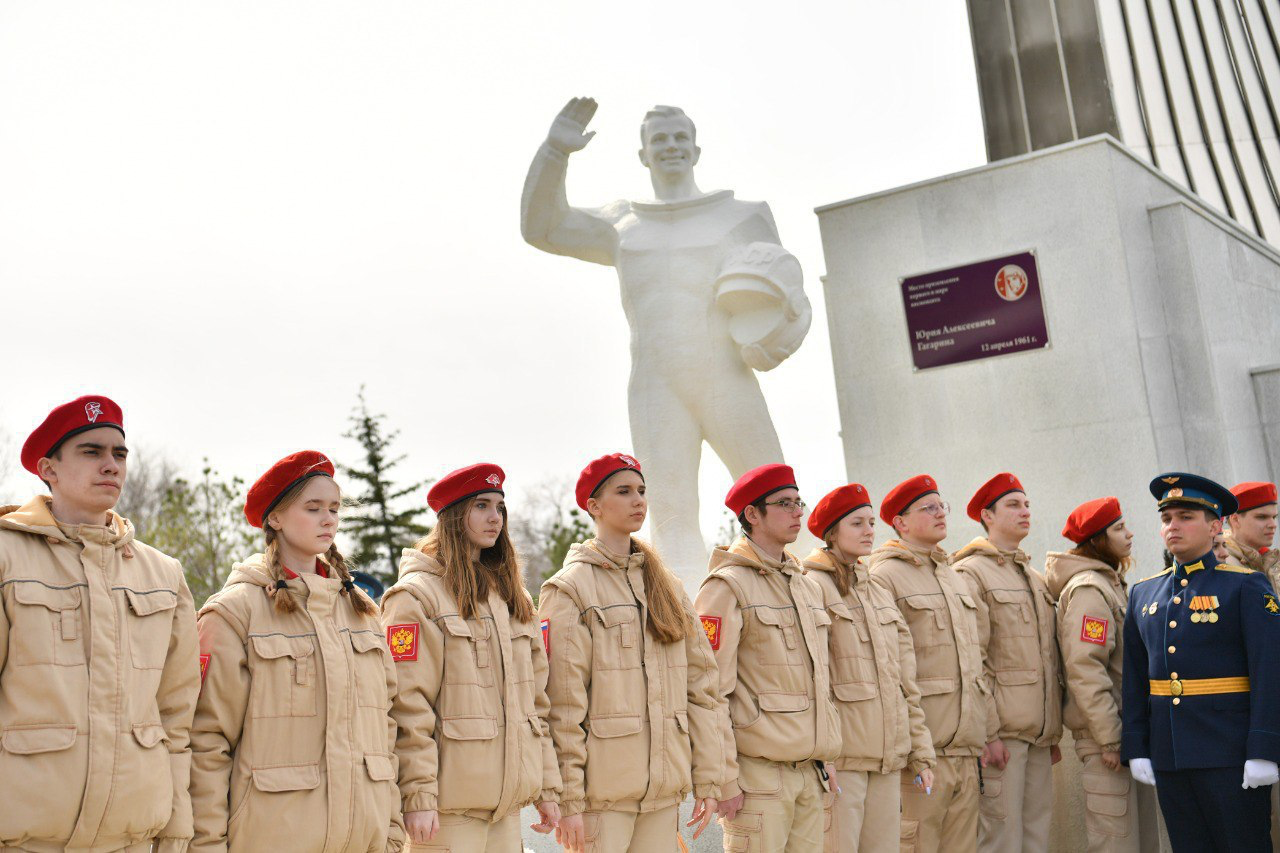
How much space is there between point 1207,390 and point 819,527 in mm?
3169

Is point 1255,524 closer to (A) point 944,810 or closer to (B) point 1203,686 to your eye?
(B) point 1203,686

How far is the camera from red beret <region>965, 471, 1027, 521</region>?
584cm

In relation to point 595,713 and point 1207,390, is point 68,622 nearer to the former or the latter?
point 595,713

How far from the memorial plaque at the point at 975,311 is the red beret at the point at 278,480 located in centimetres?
488

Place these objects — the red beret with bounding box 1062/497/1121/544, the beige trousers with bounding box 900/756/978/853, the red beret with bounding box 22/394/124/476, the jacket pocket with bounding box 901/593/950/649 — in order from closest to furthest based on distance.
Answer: the red beret with bounding box 22/394/124/476
the beige trousers with bounding box 900/756/978/853
the jacket pocket with bounding box 901/593/950/649
the red beret with bounding box 1062/497/1121/544

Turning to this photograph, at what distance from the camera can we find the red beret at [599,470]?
437 cm

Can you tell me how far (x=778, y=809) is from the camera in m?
4.37

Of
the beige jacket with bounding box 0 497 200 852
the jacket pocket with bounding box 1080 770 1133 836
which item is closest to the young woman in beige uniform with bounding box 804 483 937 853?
the jacket pocket with bounding box 1080 770 1133 836

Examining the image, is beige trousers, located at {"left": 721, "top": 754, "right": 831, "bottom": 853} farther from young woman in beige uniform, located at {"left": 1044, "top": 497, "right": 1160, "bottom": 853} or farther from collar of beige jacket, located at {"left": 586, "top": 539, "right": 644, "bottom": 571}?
young woman in beige uniform, located at {"left": 1044, "top": 497, "right": 1160, "bottom": 853}

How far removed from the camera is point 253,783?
10.3ft

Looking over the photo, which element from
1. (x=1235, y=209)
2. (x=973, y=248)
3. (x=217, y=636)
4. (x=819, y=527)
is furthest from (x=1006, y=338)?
(x=1235, y=209)

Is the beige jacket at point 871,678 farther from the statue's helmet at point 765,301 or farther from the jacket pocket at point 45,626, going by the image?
the jacket pocket at point 45,626

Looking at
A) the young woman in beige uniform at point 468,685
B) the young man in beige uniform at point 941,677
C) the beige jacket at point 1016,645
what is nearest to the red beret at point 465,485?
the young woman in beige uniform at point 468,685

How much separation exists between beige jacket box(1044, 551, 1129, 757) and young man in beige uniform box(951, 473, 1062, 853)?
0.30ft
